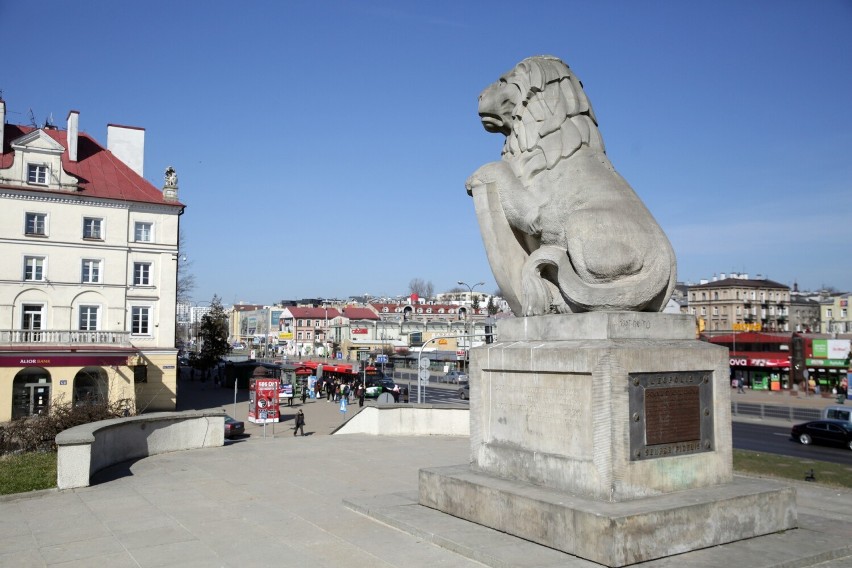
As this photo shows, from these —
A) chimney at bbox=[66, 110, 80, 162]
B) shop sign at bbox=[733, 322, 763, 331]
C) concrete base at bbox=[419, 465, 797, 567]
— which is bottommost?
concrete base at bbox=[419, 465, 797, 567]

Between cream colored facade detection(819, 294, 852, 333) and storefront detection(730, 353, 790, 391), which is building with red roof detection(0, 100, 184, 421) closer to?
storefront detection(730, 353, 790, 391)

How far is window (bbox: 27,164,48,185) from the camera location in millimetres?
35625

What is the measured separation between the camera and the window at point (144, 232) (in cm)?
3853

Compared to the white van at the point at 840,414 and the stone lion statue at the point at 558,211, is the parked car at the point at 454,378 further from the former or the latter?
the stone lion statue at the point at 558,211

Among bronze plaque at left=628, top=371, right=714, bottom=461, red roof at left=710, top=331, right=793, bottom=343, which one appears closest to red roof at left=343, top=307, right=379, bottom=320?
red roof at left=710, top=331, right=793, bottom=343

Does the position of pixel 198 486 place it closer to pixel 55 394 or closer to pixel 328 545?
pixel 328 545

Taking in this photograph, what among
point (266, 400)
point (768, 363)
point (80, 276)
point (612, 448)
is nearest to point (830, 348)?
point (768, 363)

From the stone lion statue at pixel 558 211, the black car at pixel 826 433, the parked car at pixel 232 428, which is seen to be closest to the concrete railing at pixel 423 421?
the parked car at pixel 232 428

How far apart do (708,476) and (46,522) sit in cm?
826

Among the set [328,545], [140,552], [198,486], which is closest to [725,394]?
[328,545]

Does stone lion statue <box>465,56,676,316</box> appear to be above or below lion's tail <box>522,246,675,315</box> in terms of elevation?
above

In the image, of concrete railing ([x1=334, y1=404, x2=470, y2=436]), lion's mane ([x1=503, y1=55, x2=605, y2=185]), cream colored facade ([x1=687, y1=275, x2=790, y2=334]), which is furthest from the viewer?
cream colored facade ([x1=687, y1=275, x2=790, y2=334])

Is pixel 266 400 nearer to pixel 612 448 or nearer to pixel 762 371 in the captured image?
pixel 612 448

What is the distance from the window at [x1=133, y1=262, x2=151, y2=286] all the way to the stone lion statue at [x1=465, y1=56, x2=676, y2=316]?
32.7m
